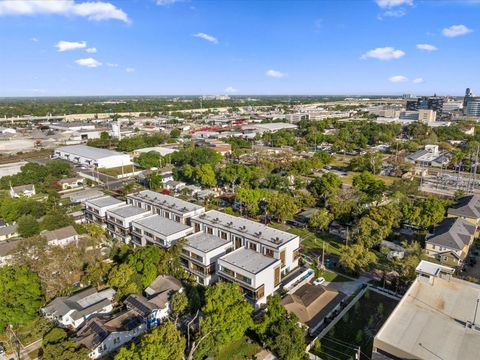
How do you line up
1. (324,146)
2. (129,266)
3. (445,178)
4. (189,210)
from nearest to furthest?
(129,266)
(189,210)
(445,178)
(324,146)

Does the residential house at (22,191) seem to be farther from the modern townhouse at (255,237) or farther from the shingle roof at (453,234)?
the shingle roof at (453,234)

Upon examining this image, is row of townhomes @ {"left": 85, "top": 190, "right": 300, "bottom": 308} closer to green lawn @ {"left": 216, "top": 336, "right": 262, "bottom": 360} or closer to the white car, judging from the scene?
the white car

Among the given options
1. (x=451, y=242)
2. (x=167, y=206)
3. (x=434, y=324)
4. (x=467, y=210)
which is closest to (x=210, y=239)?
(x=167, y=206)

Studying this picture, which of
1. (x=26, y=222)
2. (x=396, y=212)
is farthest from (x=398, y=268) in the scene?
(x=26, y=222)

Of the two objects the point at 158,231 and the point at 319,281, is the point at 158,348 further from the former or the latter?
the point at 319,281

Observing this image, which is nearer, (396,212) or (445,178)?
(396,212)

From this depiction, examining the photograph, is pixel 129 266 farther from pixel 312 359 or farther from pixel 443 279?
pixel 443 279

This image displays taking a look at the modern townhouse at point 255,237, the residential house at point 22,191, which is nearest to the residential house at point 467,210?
the modern townhouse at point 255,237

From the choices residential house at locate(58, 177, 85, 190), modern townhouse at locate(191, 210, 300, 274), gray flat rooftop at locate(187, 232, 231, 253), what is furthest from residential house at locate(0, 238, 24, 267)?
residential house at locate(58, 177, 85, 190)
